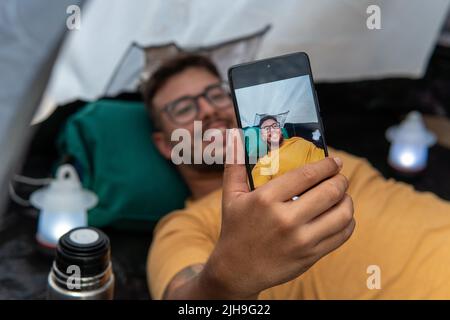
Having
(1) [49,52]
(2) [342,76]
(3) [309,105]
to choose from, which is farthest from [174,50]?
(3) [309,105]

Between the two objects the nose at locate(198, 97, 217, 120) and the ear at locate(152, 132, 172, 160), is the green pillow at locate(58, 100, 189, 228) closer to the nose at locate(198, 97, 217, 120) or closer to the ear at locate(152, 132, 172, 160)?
the ear at locate(152, 132, 172, 160)

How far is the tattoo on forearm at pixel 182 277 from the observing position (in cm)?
97

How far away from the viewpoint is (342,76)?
1.75m

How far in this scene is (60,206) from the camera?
3.87ft

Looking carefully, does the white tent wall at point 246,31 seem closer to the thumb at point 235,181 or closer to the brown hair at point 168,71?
the brown hair at point 168,71

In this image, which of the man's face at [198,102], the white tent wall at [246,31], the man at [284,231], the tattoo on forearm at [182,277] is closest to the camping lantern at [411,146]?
the white tent wall at [246,31]

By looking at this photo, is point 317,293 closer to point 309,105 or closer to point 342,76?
point 309,105

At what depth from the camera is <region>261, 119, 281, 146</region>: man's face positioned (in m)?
0.69

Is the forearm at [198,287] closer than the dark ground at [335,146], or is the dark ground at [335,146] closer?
the forearm at [198,287]

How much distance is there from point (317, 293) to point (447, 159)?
35.1 inches

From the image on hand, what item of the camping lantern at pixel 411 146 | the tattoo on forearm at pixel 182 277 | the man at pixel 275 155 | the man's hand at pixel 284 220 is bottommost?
Answer: the camping lantern at pixel 411 146

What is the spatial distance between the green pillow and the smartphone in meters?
0.71

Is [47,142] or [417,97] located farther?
[417,97]

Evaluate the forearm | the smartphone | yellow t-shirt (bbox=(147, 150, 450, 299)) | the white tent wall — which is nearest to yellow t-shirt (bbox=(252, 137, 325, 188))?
the smartphone
